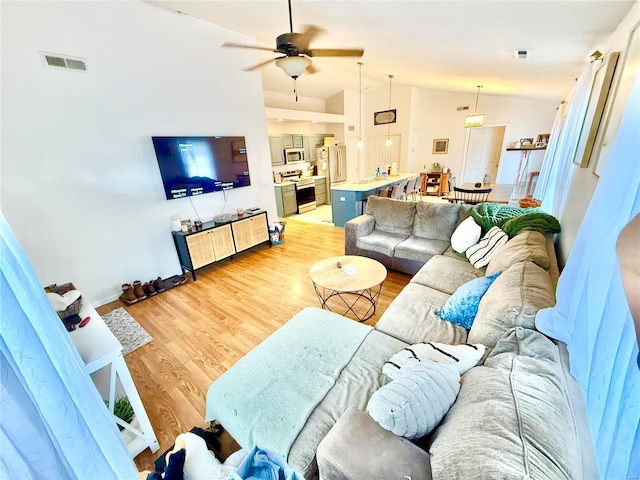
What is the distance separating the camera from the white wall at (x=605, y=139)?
147 cm

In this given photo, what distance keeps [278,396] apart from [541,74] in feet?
16.1

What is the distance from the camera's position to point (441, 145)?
7844 mm

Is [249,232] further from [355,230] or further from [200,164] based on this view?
[355,230]

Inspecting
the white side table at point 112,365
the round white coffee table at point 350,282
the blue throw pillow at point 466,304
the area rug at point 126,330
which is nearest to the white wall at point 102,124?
the area rug at point 126,330

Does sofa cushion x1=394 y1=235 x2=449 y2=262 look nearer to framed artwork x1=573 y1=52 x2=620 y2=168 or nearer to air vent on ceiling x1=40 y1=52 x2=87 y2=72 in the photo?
framed artwork x1=573 y1=52 x2=620 y2=168

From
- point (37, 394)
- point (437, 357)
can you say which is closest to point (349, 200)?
point (437, 357)

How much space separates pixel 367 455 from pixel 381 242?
252cm

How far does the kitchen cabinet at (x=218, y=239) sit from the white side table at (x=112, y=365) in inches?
69.9

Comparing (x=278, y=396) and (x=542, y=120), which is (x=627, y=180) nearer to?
(x=278, y=396)

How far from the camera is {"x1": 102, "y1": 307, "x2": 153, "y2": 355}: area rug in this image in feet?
7.46

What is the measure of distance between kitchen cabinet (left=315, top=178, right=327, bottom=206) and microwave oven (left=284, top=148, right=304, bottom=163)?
2.34ft

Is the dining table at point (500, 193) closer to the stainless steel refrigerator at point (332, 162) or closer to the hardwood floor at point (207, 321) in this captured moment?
the stainless steel refrigerator at point (332, 162)

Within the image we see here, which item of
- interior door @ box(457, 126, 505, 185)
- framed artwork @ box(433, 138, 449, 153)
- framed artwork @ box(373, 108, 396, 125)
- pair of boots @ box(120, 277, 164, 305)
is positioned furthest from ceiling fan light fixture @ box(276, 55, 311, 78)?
interior door @ box(457, 126, 505, 185)

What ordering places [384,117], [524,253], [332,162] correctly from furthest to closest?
1. [384,117]
2. [332,162]
3. [524,253]
